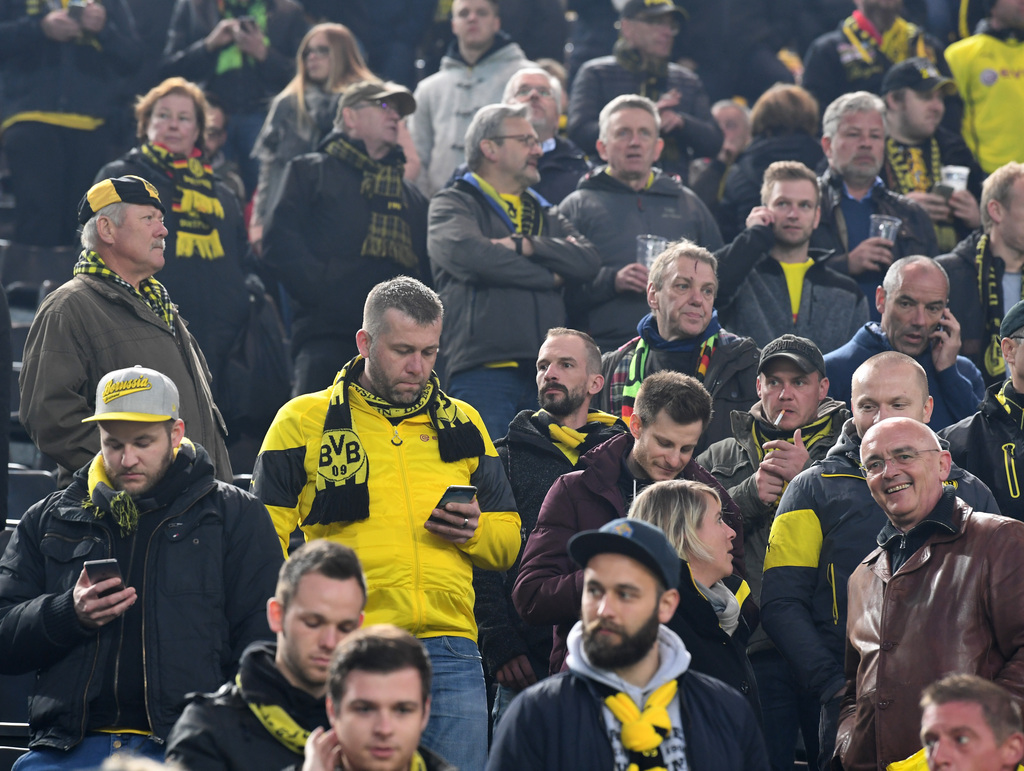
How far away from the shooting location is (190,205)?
28.0 ft

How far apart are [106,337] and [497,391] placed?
227cm

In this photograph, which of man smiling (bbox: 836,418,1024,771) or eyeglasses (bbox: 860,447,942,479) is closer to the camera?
man smiling (bbox: 836,418,1024,771)

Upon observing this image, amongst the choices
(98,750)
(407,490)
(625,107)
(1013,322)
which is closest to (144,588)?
(98,750)

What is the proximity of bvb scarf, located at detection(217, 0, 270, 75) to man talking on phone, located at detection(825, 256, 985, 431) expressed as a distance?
5.60 metres

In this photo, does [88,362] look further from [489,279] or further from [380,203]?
[380,203]

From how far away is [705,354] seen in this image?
7078mm

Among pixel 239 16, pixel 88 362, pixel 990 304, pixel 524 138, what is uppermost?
pixel 239 16

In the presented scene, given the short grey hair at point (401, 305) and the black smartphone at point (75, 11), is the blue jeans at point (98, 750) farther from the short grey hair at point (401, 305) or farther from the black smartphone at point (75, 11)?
the black smartphone at point (75, 11)

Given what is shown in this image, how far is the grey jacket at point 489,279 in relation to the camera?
7.80m

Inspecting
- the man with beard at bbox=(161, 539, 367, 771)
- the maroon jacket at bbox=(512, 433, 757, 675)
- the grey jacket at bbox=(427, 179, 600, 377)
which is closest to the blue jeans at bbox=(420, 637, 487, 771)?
the maroon jacket at bbox=(512, 433, 757, 675)

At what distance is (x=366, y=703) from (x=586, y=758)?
717 mm

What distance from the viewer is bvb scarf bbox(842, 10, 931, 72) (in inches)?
440

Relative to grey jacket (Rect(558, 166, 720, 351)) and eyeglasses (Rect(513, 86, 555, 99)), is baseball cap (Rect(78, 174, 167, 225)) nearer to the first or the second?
grey jacket (Rect(558, 166, 720, 351))

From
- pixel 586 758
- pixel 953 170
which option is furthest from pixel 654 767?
pixel 953 170
